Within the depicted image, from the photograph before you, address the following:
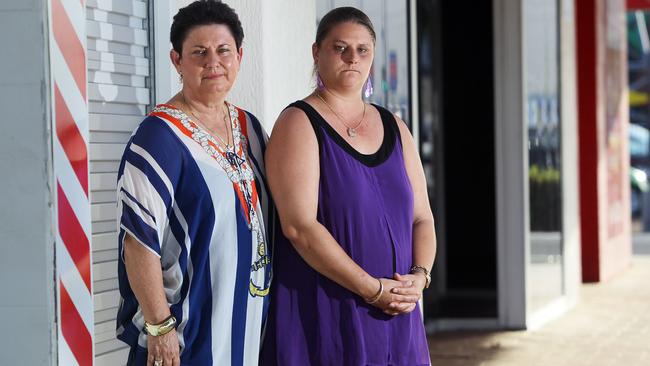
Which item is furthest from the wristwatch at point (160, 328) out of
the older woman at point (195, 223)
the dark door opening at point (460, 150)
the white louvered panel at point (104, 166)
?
the dark door opening at point (460, 150)

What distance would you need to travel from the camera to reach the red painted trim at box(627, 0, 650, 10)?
1498 centimetres

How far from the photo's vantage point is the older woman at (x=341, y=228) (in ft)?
9.72

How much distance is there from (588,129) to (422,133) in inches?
163

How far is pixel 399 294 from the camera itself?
304 centimetres

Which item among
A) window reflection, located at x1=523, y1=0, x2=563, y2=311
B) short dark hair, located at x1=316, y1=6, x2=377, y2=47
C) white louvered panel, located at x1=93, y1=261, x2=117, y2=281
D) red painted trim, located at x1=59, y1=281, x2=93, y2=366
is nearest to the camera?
red painted trim, located at x1=59, y1=281, x2=93, y2=366

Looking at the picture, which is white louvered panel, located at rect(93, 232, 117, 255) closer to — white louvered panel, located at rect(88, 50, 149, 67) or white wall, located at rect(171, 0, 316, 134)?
white louvered panel, located at rect(88, 50, 149, 67)

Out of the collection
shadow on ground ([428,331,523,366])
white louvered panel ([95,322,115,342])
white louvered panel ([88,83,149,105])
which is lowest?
shadow on ground ([428,331,523,366])

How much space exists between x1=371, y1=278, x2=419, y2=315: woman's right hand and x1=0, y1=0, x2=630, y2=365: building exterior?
0.80 metres

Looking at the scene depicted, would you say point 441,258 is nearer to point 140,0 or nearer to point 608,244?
point 608,244

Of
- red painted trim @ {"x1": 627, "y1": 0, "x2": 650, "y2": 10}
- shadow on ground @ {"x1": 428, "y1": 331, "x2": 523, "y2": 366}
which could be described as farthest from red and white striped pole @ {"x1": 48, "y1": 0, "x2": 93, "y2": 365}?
red painted trim @ {"x1": 627, "y1": 0, "x2": 650, "y2": 10}

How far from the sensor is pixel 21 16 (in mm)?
2838

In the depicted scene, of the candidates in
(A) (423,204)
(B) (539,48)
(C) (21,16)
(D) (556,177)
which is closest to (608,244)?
(D) (556,177)

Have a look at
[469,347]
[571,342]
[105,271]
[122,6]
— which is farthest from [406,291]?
[571,342]

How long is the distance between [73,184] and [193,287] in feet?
1.53
